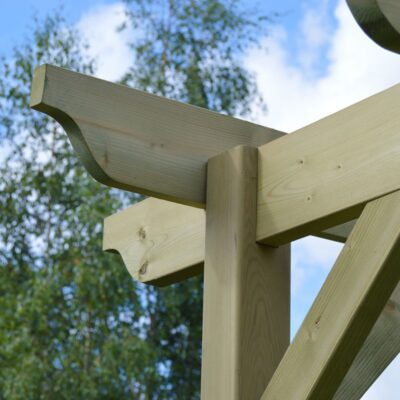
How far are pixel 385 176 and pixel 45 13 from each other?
25.6 feet

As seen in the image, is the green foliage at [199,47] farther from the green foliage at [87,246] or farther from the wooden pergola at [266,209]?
the wooden pergola at [266,209]

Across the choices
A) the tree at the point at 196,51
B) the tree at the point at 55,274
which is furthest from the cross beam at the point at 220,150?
the tree at the point at 196,51

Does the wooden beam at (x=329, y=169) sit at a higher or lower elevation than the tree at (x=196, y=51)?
lower

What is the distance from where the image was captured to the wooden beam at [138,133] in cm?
167

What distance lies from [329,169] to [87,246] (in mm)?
6181

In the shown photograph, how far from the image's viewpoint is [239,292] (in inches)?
68.2

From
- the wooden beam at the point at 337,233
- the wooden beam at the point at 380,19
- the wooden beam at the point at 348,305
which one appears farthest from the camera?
the wooden beam at the point at 337,233

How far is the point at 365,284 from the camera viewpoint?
1465 mm

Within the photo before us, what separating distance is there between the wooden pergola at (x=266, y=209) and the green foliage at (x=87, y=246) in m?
5.50

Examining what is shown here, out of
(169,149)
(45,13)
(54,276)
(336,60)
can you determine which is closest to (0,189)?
(54,276)

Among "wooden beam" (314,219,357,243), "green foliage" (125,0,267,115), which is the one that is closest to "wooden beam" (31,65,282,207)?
"wooden beam" (314,219,357,243)

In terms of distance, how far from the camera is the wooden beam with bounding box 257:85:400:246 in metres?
1.54

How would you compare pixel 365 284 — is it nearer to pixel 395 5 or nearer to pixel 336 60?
pixel 395 5

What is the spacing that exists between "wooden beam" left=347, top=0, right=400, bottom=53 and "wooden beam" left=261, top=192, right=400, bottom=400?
369mm
